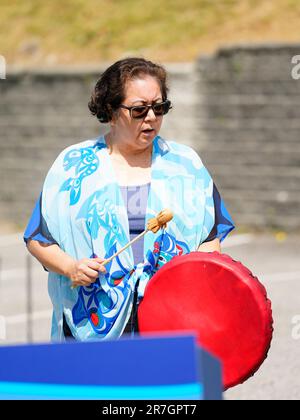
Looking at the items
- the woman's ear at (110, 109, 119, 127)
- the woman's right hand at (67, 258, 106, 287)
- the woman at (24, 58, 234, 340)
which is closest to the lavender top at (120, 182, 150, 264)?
the woman at (24, 58, 234, 340)

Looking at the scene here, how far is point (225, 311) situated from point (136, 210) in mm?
562

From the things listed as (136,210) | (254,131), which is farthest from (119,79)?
(254,131)

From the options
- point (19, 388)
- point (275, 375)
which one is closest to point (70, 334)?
point (19, 388)

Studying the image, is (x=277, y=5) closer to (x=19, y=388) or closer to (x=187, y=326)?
(x=187, y=326)

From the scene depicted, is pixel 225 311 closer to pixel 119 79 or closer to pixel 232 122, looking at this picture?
pixel 119 79

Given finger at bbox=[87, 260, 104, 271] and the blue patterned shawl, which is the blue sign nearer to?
finger at bbox=[87, 260, 104, 271]

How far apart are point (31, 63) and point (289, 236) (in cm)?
410

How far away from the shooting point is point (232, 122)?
37.7 ft

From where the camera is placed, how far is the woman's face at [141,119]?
3918 mm

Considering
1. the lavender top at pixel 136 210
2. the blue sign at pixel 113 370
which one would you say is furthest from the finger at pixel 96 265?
the blue sign at pixel 113 370

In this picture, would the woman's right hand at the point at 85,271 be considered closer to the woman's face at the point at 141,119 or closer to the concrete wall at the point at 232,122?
the woman's face at the point at 141,119

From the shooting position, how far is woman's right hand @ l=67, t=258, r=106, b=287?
373cm

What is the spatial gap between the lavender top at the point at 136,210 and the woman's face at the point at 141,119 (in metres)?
0.16

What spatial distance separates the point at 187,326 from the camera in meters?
3.58
